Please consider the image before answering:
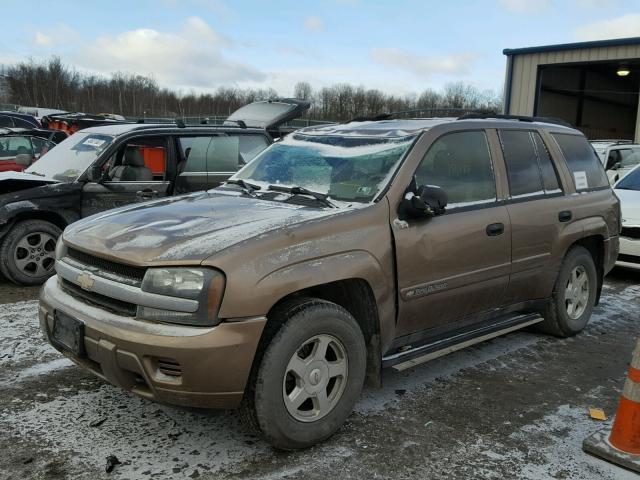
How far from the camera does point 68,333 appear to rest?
317 cm

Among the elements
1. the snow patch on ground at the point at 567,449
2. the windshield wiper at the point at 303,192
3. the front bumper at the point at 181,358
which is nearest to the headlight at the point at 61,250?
the front bumper at the point at 181,358

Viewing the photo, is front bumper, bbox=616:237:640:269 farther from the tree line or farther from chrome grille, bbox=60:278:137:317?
the tree line

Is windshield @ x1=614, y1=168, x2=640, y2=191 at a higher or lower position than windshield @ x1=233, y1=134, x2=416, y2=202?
lower

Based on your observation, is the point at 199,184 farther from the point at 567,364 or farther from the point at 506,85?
the point at 506,85

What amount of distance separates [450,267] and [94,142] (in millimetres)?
4846

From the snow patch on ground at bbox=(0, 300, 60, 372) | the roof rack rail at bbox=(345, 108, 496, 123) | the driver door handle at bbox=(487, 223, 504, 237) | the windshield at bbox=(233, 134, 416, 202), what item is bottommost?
the snow patch on ground at bbox=(0, 300, 60, 372)

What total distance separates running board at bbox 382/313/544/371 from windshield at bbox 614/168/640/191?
4.68 meters

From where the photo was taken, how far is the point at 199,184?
23.4ft

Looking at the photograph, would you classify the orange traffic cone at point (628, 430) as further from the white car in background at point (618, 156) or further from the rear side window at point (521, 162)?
the white car in background at point (618, 156)

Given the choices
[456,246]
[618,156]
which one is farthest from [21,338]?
[618,156]

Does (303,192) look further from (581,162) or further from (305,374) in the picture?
(581,162)

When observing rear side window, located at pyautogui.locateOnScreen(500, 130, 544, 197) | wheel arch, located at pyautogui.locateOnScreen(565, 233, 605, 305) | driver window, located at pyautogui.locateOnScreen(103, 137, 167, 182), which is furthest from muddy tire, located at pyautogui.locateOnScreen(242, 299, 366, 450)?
driver window, located at pyautogui.locateOnScreen(103, 137, 167, 182)

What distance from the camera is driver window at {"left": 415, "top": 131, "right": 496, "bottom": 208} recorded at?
389 centimetres

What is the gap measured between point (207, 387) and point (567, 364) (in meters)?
3.05
